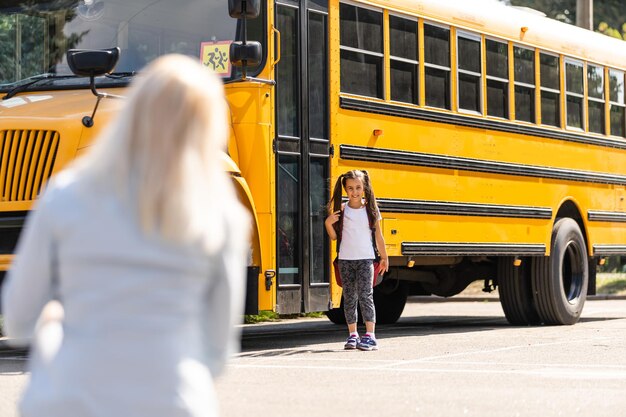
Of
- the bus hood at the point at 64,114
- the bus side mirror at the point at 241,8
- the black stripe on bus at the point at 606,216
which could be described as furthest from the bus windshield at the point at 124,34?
the black stripe on bus at the point at 606,216

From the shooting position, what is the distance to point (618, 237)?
49.9 ft

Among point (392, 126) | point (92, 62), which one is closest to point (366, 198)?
point (392, 126)

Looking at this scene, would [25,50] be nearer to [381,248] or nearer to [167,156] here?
[381,248]

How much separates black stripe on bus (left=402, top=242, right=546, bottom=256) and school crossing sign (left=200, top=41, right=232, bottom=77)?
240 centimetres

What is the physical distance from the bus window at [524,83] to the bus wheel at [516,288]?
4.41ft

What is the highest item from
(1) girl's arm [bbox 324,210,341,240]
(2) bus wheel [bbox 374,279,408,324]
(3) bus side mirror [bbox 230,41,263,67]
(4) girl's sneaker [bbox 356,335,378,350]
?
(3) bus side mirror [bbox 230,41,263,67]

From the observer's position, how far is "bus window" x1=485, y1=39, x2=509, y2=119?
43.0ft

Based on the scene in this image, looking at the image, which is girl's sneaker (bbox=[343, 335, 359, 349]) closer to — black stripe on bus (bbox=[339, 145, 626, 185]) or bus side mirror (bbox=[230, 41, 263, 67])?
black stripe on bus (bbox=[339, 145, 626, 185])

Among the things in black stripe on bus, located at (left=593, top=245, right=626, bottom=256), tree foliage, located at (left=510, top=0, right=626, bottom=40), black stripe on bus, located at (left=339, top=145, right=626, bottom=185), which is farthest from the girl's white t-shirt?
tree foliage, located at (left=510, top=0, right=626, bottom=40)

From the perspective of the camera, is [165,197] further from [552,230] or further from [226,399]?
[552,230]

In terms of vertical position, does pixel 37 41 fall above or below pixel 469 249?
above

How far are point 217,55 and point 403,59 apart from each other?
7.32 feet

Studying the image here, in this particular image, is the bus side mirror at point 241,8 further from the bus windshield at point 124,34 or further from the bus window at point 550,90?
the bus window at point 550,90

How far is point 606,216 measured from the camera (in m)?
14.9
